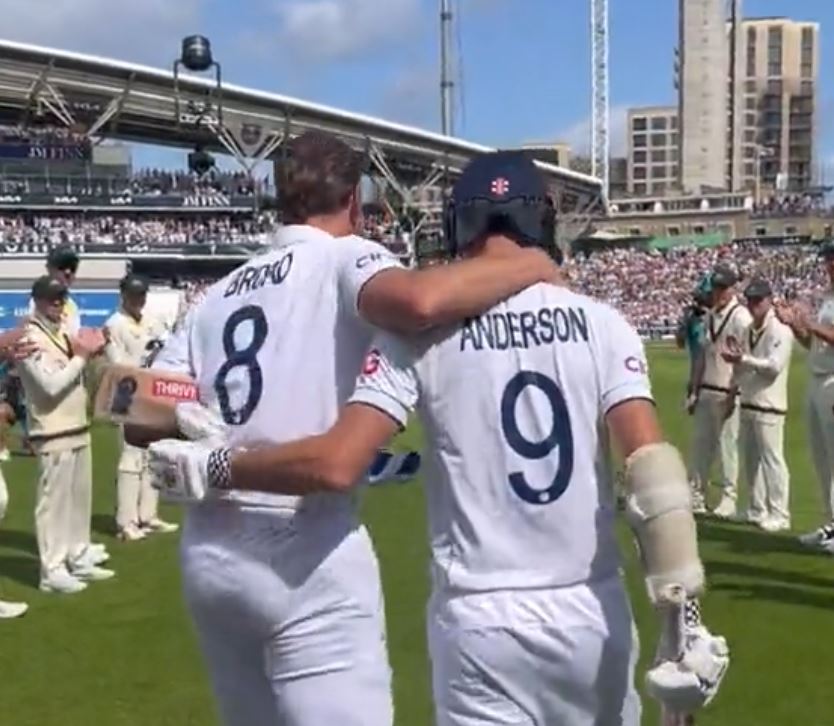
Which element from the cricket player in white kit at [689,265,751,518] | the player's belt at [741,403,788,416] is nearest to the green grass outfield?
the cricket player in white kit at [689,265,751,518]

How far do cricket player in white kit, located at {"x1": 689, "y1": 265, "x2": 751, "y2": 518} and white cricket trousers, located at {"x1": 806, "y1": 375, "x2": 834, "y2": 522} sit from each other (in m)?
1.47

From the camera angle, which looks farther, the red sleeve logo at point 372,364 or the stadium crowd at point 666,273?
the stadium crowd at point 666,273

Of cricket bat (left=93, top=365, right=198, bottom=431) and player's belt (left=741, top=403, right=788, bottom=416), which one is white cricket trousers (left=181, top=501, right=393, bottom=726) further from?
player's belt (left=741, top=403, right=788, bottom=416)

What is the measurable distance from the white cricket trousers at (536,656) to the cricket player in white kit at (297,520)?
1.36 feet

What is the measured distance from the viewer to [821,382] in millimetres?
10234

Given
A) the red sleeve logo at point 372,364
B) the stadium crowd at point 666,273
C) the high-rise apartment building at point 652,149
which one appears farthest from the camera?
the high-rise apartment building at point 652,149

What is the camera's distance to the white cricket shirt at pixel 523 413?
309 cm

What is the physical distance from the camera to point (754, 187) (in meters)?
160

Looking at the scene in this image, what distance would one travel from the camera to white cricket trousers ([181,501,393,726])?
3.51 metres

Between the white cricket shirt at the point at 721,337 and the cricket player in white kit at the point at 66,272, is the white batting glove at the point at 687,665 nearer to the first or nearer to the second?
the cricket player in white kit at the point at 66,272

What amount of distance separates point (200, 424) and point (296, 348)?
0.33m

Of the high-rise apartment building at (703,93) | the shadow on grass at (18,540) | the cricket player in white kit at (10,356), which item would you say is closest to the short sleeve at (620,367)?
the cricket player in white kit at (10,356)

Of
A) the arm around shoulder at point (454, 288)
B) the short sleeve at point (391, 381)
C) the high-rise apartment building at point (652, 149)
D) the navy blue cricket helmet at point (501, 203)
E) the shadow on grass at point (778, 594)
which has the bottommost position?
the shadow on grass at point (778, 594)

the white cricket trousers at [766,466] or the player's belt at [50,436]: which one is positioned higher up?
the player's belt at [50,436]
